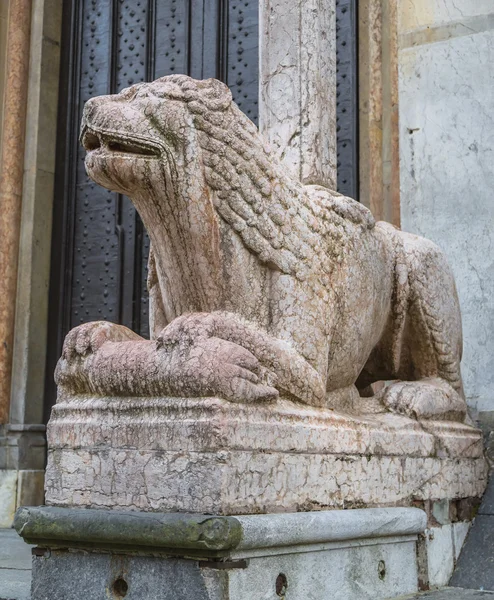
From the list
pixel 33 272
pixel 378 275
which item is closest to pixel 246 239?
pixel 378 275

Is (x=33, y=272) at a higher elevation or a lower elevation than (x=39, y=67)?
lower

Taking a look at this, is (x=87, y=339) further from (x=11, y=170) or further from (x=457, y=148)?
(x=11, y=170)

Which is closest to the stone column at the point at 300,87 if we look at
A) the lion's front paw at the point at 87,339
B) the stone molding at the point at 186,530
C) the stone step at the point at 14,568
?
the lion's front paw at the point at 87,339

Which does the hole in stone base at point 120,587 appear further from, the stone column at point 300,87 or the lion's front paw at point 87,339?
the stone column at point 300,87

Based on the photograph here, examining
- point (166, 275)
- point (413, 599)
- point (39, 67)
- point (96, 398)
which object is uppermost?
point (39, 67)

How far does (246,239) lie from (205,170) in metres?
0.25

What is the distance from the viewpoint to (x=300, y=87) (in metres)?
3.69

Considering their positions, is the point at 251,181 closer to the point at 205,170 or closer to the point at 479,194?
the point at 205,170

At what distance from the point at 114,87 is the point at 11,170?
3.01ft

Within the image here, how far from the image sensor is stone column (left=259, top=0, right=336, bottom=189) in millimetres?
3658

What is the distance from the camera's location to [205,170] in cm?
286

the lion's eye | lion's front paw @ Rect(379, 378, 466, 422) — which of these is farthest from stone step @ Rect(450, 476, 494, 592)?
the lion's eye

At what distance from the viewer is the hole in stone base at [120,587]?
256cm

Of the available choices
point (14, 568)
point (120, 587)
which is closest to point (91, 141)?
point (120, 587)
